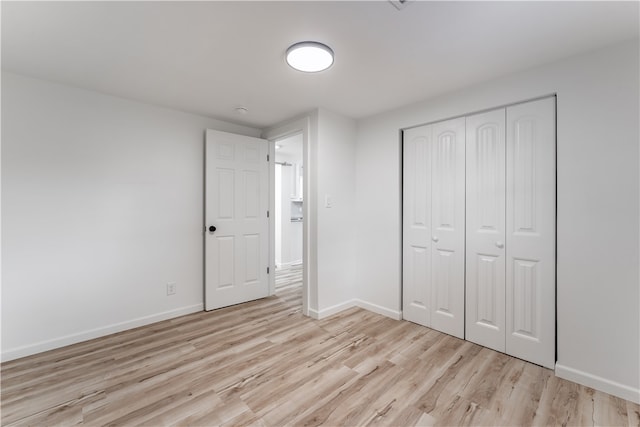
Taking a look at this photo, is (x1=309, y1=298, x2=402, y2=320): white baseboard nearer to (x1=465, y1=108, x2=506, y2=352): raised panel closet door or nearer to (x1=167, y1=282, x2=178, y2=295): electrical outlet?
(x1=465, y1=108, x2=506, y2=352): raised panel closet door

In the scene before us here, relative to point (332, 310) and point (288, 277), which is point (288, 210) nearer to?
point (288, 277)

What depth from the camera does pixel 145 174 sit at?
2934mm

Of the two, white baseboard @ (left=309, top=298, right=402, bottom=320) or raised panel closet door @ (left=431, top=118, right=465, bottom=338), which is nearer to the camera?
raised panel closet door @ (left=431, top=118, right=465, bottom=338)

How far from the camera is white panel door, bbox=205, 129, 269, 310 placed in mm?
3334

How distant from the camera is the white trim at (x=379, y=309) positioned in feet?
10.2

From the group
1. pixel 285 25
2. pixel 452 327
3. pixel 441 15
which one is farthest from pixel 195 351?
pixel 441 15

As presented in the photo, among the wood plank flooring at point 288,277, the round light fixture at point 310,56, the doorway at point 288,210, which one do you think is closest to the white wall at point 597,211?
the round light fixture at point 310,56

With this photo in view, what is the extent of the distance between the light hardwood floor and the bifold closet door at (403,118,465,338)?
0.29m

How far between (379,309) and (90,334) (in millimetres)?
2867

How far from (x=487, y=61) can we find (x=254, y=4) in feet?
5.54

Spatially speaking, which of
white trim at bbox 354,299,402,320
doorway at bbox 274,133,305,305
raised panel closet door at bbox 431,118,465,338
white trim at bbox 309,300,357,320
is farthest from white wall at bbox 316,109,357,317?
doorway at bbox 274,133,305,305

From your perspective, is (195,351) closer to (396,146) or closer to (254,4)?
(254,4)

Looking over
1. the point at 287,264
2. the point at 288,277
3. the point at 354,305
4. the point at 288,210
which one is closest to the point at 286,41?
the point at 354,305

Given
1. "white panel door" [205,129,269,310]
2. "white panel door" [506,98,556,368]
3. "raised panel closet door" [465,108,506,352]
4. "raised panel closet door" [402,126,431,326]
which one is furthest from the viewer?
"white panel door" [205,129,269,310]
